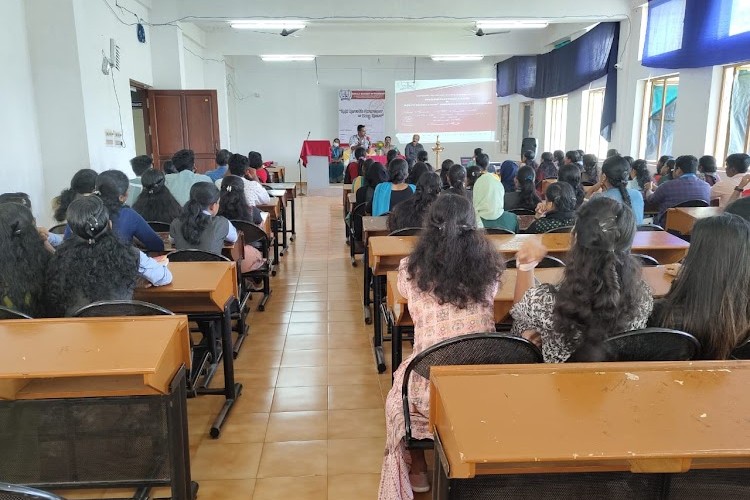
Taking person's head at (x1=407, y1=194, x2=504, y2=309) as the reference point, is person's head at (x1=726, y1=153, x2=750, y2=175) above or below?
above

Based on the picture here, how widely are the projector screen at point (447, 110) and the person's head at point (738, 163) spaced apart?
872 centimetres

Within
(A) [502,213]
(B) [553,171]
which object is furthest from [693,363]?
(B) [553,171]

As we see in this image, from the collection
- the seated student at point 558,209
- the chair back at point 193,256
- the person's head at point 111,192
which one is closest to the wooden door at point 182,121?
the person's head at point 111,192

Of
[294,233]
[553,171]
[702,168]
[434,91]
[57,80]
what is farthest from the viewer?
[434,91]

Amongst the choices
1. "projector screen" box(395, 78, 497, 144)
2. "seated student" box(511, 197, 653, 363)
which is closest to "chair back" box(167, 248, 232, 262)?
"seated student" box(511, 197, 653, 363)

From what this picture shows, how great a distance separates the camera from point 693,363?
1402 millimetres

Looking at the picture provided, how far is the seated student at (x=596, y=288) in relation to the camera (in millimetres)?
1573

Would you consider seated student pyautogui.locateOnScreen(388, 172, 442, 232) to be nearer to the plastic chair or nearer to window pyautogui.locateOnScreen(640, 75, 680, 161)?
the plastic chair

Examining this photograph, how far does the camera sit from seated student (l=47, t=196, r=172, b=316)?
6.80 feet

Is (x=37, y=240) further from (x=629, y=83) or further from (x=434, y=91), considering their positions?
(x=434, y=91)

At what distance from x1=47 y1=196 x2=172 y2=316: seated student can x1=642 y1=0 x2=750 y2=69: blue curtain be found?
19.7 ft

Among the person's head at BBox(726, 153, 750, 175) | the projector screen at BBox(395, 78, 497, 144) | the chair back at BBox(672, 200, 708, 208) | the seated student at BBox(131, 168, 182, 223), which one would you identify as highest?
the projector screen at BBox(395, 78, 497, 144)

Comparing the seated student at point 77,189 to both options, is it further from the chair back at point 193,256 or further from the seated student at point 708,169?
the seated student at point 708,169

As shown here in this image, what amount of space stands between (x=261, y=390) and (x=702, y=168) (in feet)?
15.6
